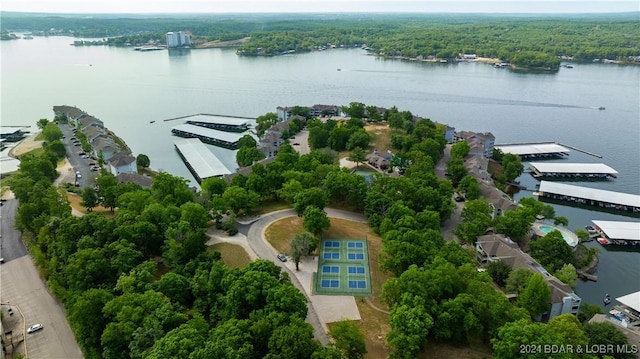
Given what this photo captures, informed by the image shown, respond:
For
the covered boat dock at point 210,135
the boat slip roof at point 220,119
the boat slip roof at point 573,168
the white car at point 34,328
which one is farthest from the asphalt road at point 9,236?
the boat slip roof at point 573,168

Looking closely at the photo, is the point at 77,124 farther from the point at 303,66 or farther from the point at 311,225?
the point at 303,66

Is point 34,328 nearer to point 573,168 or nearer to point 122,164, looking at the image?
point 122,164

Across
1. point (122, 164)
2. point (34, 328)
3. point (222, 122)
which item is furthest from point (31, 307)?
point (222, 122)

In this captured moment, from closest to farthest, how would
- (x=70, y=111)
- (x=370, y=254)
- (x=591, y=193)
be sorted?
(x=370, y=254), (x=591, y=193), (x=70, y=111)

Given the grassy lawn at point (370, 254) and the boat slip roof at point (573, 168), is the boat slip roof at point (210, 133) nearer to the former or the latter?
the grassy lawn at point (370, 254)

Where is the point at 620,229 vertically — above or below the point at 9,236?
below

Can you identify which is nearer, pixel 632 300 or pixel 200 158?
pixel 632 300

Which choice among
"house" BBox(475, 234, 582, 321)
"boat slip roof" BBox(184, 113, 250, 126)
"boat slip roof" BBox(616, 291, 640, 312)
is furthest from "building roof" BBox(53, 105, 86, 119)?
"boat slip roof" BBox(616, 291, 640, 312)
